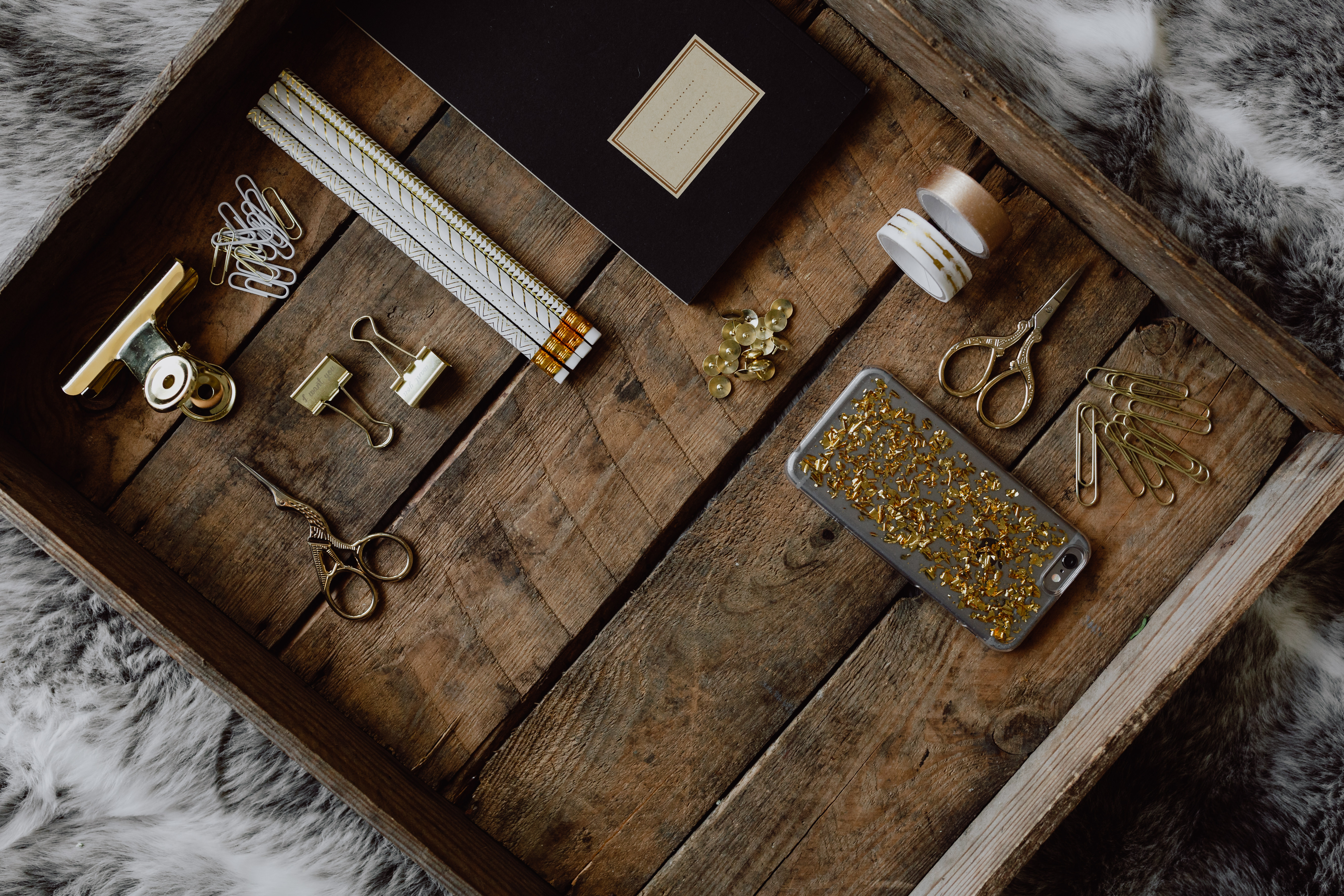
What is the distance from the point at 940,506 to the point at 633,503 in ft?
0.90

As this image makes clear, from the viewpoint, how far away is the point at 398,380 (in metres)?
0.71

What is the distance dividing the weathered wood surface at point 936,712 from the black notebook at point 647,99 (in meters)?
0.34

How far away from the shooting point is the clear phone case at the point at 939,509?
703 millimetres

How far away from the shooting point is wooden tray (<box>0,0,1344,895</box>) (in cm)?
71

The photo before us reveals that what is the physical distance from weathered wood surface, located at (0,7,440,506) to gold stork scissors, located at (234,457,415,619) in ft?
0.32

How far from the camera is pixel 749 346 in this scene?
0.71 m

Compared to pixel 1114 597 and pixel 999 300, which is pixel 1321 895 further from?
pixel 999 300

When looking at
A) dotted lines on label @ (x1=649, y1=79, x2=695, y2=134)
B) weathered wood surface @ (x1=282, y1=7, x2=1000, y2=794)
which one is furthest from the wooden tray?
dotted lines on label @ (x1=649, y1=79, x2=695, y2=134)

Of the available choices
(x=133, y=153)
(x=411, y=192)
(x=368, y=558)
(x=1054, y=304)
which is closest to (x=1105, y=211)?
(x=1054, y=304)

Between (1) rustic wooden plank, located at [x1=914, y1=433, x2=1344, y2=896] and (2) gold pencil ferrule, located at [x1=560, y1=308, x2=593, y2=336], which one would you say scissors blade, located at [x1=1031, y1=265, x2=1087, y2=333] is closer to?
(1) rustic wooden plank, located at [x1=914, y1=433, x2=1344, y2=896]

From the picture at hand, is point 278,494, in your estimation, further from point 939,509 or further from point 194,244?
point 939,509

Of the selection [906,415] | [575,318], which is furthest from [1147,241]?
[575,318]

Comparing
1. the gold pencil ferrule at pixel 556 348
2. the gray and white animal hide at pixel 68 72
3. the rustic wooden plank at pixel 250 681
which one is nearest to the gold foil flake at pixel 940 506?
the gold pencil ferrule at pixel 556 348

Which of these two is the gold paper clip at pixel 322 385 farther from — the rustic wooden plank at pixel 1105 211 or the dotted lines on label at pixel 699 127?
the rustic wooden plank at pixel 1105 211
